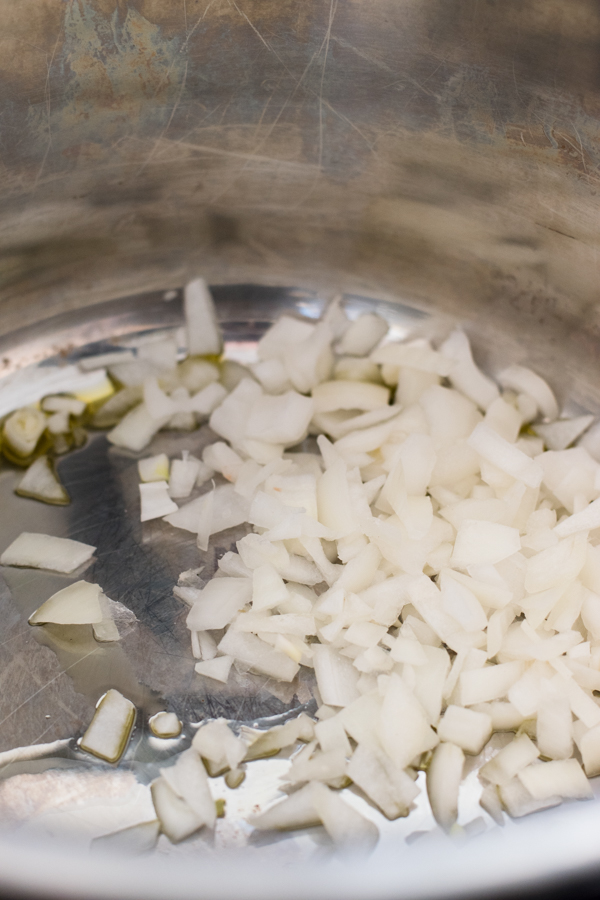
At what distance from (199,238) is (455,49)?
0.46m

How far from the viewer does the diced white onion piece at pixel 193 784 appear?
0.66 meters

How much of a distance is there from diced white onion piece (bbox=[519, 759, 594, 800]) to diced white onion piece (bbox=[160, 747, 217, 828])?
30 centimetres

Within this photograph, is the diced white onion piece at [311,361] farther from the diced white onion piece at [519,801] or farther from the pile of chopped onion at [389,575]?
the diced white onion piece at [519,801]

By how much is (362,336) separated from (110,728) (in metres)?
0.67

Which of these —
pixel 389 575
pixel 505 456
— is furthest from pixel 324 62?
pixel 389 575

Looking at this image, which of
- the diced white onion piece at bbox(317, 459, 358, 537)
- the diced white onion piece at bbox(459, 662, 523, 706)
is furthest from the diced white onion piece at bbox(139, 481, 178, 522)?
the diced white onion piece at bbox(459, 662, 523, 706)

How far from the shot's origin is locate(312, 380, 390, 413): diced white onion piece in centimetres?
98

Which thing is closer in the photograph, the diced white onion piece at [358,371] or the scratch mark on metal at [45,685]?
the scratch mark on metal at [45,685]

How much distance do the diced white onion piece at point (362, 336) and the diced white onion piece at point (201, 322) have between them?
203 mm

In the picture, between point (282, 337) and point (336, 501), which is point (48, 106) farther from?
point (336, 501)

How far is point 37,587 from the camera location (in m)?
0.85

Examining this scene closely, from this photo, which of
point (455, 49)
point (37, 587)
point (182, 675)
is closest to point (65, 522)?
point (37, 587)

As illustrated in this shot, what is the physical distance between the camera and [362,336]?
1103 millimetres

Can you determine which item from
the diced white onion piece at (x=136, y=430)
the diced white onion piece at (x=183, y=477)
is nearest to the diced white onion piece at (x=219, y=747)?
the diced white onion piece at (x=183, y=477)
